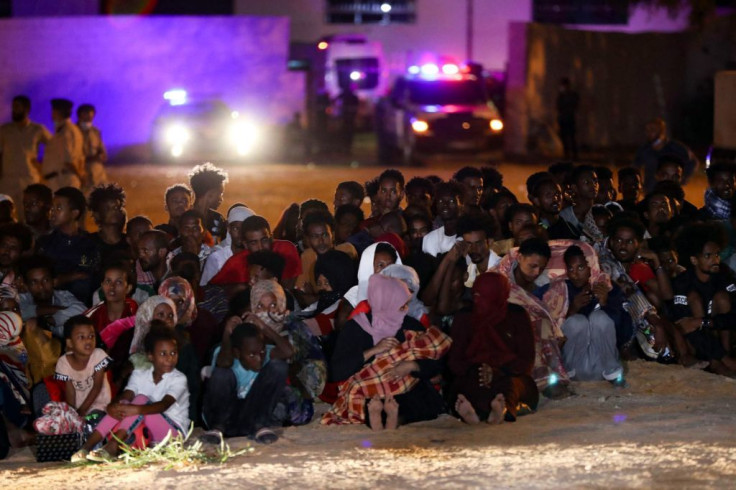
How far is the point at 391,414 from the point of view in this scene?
751 centimetres

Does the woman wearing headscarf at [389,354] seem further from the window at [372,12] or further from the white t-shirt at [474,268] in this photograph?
the window at [372,12]

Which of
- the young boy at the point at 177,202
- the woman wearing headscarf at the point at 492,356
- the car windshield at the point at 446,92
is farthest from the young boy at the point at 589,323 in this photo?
the car windshield at the point at 446,92

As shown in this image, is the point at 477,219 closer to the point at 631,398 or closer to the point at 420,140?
the point at 631,398

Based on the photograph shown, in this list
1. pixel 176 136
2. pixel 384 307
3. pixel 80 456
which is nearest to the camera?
pixel 80 456

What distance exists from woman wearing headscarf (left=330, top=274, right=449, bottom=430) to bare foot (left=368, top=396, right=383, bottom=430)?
0.06ft

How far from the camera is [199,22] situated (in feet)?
104

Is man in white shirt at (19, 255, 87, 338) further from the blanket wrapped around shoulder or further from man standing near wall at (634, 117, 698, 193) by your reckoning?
man standing near wall at (634, 117, 698, 193)

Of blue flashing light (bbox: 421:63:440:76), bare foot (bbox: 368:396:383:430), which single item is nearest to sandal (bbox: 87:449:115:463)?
bare foot (bbox: 368:396:383:430)

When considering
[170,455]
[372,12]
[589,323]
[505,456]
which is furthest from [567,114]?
[170,455]

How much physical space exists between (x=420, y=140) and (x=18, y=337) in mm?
18805

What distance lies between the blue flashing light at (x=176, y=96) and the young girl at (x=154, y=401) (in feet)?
69.3

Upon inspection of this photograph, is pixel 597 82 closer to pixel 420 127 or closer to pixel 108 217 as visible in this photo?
pixel 420 127

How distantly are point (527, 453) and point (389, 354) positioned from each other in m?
1.19

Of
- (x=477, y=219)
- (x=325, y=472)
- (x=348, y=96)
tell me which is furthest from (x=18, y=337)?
(x=348, y=96)
